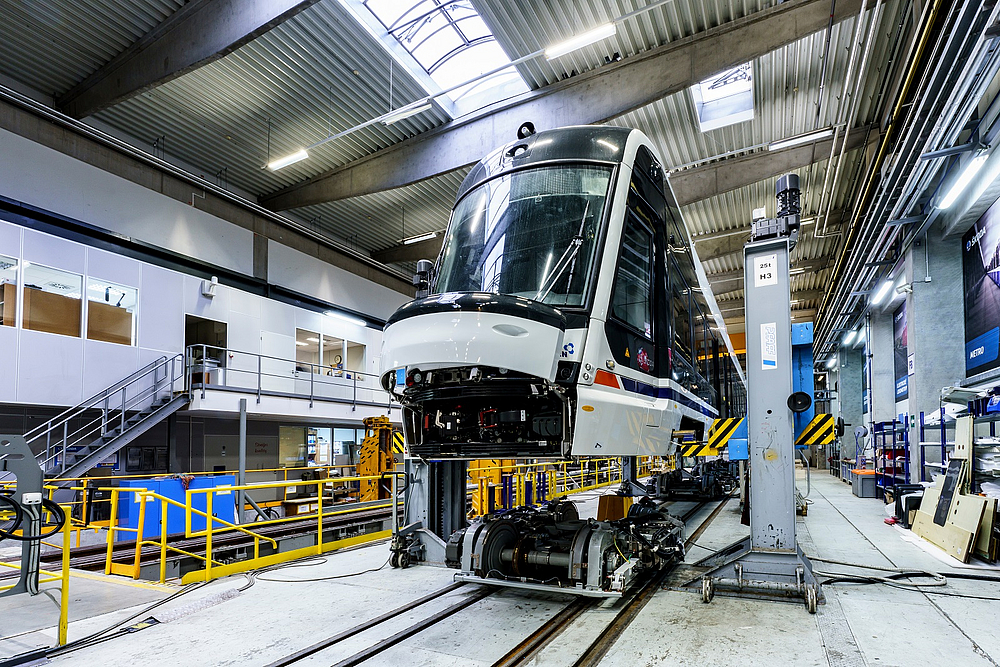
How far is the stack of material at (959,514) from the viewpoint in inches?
291

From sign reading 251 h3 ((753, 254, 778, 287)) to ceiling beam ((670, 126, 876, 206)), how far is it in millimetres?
9351

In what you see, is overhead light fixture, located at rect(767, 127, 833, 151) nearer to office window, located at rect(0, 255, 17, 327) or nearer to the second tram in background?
the second tram in background

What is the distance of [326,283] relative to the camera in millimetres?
21172

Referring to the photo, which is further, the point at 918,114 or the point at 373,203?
the point at 373,203

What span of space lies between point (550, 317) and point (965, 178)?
9638 mm

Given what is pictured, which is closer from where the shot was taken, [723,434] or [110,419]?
[723,434]

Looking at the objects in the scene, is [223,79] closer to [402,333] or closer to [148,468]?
[148,468]

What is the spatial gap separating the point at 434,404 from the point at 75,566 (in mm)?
6248

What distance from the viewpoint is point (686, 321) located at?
736 cm

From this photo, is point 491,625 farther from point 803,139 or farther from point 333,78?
point 803,139

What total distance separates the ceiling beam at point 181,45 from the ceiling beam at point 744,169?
9.60 metres

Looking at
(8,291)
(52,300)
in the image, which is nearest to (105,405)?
(52,300)

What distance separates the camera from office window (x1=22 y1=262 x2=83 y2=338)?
12.4m

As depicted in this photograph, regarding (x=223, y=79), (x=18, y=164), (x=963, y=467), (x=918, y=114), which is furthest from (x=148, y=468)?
(x=918, y=114)
